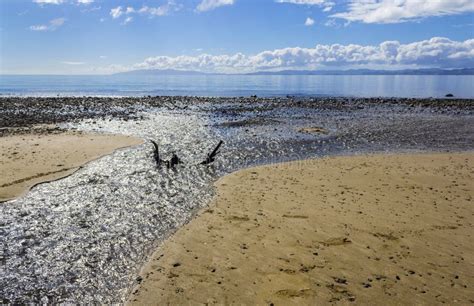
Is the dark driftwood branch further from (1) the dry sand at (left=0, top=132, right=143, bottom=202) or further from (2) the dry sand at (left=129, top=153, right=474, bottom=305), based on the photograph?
(1) the dry sand at (left=0, top=132, right=143, bottom=202)

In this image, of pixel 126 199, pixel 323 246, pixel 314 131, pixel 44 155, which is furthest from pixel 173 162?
pixel 314 131

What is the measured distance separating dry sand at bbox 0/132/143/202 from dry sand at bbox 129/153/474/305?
293 inches

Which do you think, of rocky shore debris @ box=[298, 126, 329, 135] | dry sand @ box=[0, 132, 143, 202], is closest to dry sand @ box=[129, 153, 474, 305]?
dry sand @ box=[0, 132, 143, 202]

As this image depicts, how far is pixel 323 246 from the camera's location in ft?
32.3

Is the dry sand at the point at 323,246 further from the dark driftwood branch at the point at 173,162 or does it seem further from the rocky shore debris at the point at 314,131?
the rocky shore debris at the point at 314,131

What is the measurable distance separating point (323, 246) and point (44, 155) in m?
15.6

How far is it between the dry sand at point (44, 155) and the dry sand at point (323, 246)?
744cm

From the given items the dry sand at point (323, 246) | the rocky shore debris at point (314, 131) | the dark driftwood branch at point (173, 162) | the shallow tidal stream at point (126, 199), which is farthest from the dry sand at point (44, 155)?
the rocky shore debris at point (314, 131)

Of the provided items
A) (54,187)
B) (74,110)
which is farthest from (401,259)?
(74,110)

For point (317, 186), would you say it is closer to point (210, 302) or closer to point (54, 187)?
point (210, 302)

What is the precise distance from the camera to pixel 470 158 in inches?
803

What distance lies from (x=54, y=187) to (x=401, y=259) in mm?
12260

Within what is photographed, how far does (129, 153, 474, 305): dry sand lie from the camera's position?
779 cm

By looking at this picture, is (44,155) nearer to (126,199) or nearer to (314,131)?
(126,199)
